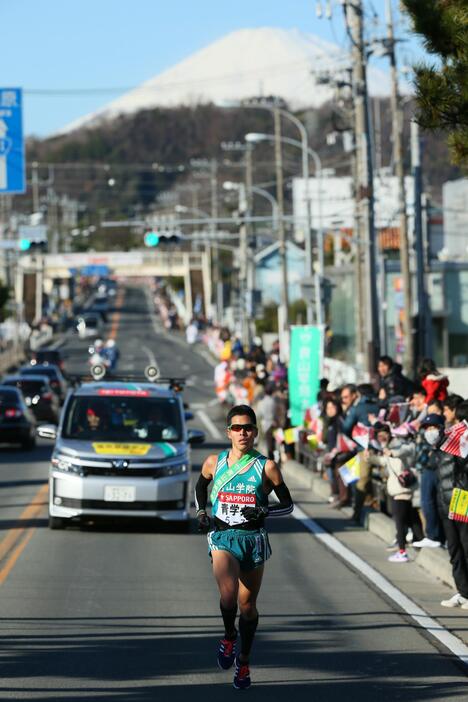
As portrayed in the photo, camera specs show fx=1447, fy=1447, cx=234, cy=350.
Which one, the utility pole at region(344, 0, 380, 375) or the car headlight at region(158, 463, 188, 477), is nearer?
the car headlight at region(158, 463, 188, 477)

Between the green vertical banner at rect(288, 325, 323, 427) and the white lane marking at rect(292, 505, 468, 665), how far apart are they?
9690mm

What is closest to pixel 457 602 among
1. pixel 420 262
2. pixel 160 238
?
pixel 420 262

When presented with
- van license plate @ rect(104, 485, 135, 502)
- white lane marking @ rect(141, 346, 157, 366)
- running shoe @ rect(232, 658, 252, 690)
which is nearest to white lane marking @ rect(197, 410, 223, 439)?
van license plate @ rect(104, 485, 135, 502)

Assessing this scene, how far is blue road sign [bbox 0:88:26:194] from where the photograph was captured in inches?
1310

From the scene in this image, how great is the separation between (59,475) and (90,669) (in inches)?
307

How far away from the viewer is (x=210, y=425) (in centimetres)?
4228

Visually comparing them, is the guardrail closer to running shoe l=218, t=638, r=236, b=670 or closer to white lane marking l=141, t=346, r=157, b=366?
running shoe l=218, t=638, r=236, b=670

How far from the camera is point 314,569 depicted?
14875mm

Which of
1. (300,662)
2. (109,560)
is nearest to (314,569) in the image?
(109,560)

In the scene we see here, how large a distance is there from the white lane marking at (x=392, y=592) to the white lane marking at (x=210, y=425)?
18.2m

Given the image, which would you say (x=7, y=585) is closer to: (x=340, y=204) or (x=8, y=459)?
(x=8, y=459)

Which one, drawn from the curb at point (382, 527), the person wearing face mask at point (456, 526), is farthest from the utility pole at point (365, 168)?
the person wearing face mask at point (456, 526)

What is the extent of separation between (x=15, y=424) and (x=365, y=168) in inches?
408

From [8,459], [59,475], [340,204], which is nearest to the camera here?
[59,475]
